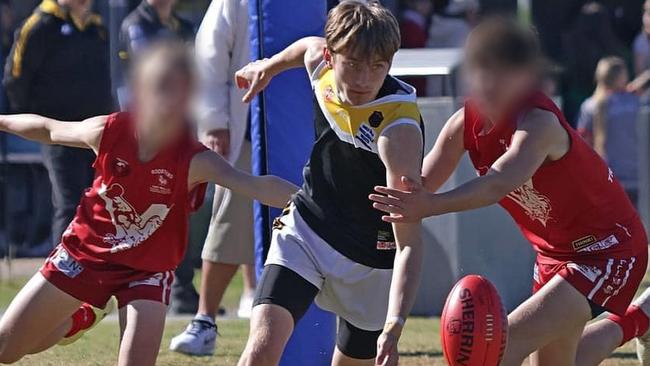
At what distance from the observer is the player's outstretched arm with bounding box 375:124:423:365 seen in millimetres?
4395

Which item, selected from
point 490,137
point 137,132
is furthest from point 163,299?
point 490,137

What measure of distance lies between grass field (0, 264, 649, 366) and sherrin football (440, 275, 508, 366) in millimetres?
2067

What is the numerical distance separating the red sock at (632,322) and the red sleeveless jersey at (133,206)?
67.9 inches

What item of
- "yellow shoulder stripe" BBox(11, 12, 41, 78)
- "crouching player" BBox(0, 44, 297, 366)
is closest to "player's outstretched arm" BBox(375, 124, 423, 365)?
"crouching player" BBox(0, 44, 297, 366)

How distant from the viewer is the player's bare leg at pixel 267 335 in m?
4.67

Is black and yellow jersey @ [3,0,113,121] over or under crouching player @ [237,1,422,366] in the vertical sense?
under

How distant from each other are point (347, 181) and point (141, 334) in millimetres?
887

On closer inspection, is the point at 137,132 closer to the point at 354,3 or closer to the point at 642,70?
the point at 354,3

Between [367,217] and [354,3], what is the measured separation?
743 mm

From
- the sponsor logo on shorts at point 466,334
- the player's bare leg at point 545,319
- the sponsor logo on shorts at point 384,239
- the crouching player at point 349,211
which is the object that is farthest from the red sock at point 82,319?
the player's bare leg at point 545,319

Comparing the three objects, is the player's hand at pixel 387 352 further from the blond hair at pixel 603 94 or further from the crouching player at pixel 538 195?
the blond hair at pixel 603 94

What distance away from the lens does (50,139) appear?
5242 mm

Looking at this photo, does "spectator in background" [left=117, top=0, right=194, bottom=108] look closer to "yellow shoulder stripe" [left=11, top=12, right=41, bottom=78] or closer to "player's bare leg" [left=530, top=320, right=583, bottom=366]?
"yellow shoulder stripe" [left=11, top=12, right=41, bottom=78]

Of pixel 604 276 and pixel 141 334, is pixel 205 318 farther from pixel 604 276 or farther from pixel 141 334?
pixel 604 276
